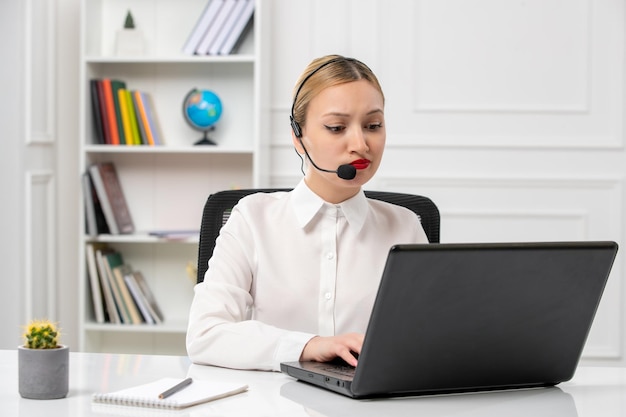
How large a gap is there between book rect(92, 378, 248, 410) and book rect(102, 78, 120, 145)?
2.44 meters

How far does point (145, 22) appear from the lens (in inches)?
144

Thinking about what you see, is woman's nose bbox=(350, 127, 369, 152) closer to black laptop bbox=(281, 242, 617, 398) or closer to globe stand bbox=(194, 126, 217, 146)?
black laptop bbox=(281, 242, 617, 398)

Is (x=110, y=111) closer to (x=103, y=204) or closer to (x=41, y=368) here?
(x=103, y=204)

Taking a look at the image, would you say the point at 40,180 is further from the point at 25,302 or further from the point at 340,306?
the point at 340,306

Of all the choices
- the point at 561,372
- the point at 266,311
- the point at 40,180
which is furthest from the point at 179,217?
the point at 561,372

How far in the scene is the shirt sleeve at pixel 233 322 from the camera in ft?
4.52

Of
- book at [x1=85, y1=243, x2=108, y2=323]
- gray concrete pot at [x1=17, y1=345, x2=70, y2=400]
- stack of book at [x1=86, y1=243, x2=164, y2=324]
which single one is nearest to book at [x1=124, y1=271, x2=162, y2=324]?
stack of book at [x1=86, y1=243, x2=164, y2=324]

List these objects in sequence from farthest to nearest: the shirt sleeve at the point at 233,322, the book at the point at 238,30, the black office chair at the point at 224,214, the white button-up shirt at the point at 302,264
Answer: the book at the point at 238,30 < the black office chair at the point at 224,214 < the white button-up shirt at the point at 302,264 < the shirt sleeve at the point at 233,322

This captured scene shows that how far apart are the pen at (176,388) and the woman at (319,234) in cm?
32

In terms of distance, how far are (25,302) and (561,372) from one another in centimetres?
251

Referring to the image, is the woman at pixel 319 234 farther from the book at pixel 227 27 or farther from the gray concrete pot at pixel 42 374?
the book at pixel 227 27

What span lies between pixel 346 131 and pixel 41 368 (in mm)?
687

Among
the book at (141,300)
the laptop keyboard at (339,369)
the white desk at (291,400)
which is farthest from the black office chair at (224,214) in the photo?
the book at (141,300)

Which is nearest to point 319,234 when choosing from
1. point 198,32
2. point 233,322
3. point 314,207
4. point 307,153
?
point 314,207
